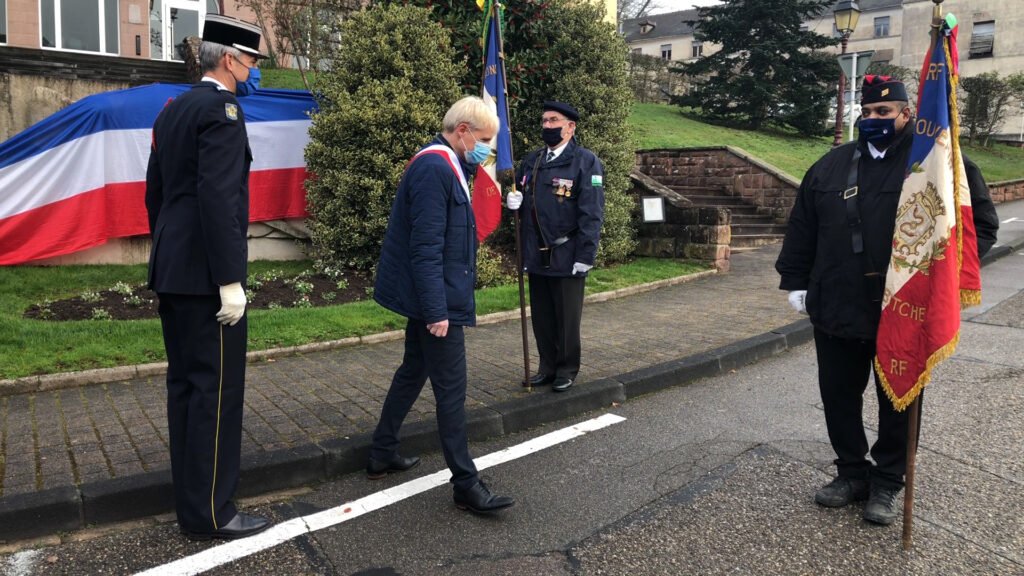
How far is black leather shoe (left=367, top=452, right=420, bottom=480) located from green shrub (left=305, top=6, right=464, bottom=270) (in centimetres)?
489

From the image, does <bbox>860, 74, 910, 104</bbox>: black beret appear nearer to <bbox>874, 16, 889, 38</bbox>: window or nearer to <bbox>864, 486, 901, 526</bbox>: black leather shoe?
<bbox>864, 486, 901, 526</bbox>: black leather shoe

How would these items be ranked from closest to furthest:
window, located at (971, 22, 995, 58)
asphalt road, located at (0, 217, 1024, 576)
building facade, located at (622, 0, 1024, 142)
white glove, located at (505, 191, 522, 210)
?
asphalt road, located at (0, 217, 1024, 576), white glove, located at (505, 191, 522, 210), building facade, located at (622, 0, 1024, 142), window, located at (971, 22, 995, 58)

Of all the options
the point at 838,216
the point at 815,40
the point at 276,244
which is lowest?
the point at 276,244

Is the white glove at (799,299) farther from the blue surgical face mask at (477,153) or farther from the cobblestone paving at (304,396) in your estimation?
the cobblestone paving at (304,396)

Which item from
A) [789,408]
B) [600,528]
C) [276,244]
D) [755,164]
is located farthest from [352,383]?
[755,164]

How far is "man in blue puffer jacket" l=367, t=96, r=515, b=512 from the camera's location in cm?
359

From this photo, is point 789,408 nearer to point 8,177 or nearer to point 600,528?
point 600,528

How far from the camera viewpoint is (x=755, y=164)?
53.2ft

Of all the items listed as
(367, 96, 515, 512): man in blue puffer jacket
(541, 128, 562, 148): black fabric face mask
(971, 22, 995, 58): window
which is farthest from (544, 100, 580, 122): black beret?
(971, 22, 995, 58): window

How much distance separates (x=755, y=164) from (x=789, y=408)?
11898 millimetres

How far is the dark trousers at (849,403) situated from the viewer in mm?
3695

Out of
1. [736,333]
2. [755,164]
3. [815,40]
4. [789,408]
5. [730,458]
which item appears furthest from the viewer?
[815,40]

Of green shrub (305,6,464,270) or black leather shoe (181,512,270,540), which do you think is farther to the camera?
green shrub (305,6,464,270)

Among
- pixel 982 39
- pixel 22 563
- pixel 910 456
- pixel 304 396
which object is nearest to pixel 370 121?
pixel 304 396
